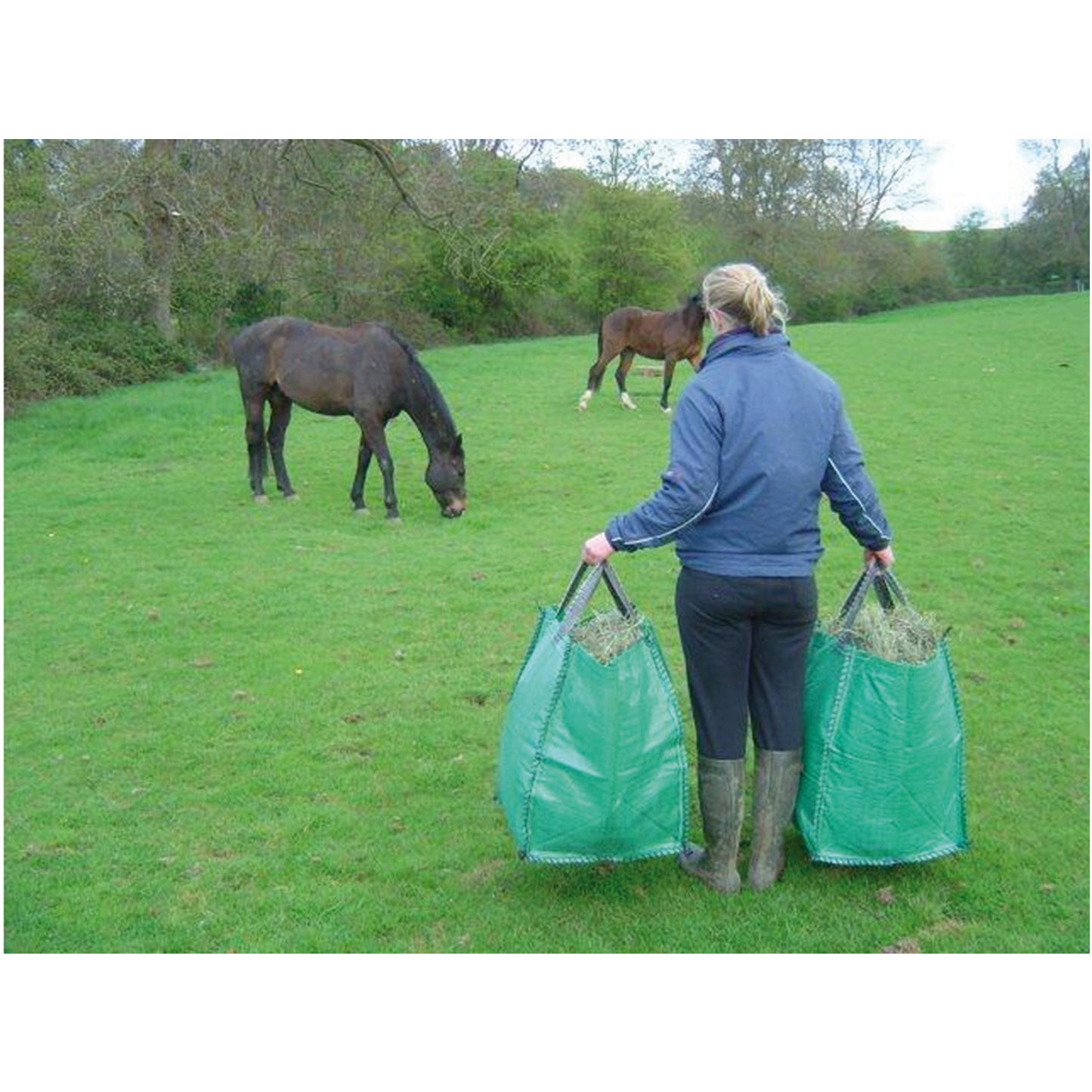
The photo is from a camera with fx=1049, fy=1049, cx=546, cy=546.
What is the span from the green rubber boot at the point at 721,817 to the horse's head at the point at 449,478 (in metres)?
7.96

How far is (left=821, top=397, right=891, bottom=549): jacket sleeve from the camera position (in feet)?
12.8

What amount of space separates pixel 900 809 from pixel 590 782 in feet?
4.01

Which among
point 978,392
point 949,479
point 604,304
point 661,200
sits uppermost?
point 661,200

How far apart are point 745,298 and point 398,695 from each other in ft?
12.4

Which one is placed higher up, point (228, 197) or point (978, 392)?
point (228, 197)

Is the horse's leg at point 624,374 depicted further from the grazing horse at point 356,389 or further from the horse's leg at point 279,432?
the horse's leg at point 279,432

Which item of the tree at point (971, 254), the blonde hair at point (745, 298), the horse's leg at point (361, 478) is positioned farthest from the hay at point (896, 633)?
the tree at point (971, 254)

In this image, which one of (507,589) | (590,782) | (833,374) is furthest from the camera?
(833,374)

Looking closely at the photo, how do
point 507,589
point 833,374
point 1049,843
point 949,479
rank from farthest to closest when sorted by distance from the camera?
point 833,374, point 949,479, point 507,589, point 1049,843

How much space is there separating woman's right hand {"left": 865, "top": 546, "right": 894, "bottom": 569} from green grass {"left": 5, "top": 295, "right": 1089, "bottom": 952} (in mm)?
1267

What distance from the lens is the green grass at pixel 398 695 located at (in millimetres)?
4074
